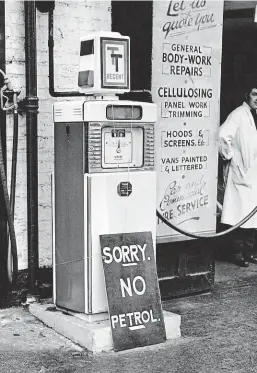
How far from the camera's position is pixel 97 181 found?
16.0 ft

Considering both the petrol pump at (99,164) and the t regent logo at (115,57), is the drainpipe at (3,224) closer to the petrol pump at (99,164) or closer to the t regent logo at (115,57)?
the petrol pump at (99,164)

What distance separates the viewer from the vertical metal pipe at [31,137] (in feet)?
17.9

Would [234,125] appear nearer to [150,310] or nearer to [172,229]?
[172,229]

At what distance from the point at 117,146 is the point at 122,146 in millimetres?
42

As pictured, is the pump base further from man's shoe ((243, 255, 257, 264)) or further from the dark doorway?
Answer: the dark doorway

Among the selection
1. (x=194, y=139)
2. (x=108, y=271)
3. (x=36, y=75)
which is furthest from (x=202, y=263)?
(x=36, y=75)

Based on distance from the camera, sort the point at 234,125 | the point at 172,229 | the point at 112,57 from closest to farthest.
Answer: the point at 112,57
the point at 172,229
the point at 234,125

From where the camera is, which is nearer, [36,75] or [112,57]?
[112,57]

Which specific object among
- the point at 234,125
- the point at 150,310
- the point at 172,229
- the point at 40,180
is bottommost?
the point at 150,310

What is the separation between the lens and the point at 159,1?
5820 millimetres

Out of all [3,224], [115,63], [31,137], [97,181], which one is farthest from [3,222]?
[115,63]

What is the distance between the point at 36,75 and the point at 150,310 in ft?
6.63

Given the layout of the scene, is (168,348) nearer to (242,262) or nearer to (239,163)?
(242,262)

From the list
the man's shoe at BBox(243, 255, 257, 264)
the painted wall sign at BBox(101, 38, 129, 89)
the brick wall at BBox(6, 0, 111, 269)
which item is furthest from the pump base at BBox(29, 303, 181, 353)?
the man's shoe at BBox(243, 255, 257, 264)
